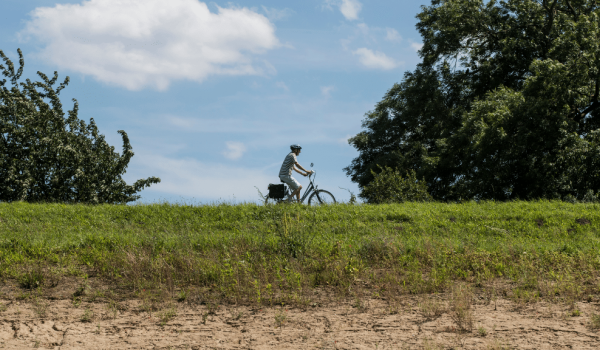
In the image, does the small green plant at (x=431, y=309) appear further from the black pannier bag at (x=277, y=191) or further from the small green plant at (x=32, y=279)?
the black pannier bag at (x=277, y=191)

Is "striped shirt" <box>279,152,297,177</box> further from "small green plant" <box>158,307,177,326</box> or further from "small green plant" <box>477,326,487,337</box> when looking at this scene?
"small green plant" <box>477,326,487,337</box>

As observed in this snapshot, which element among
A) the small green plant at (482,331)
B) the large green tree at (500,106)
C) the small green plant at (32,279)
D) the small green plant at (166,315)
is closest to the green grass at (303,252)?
the small green plant at (32,279)

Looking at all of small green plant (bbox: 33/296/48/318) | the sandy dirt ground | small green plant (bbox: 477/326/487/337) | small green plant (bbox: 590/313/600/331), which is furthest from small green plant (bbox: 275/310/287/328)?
small green plant (bbox: 590/313/600/331)

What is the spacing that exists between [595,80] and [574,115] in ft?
5.93

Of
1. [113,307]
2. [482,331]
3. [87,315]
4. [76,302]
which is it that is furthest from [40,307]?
[482,331]

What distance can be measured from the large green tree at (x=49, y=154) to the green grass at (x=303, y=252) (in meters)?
9.55

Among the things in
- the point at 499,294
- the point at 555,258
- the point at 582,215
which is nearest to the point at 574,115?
the point at 582,215

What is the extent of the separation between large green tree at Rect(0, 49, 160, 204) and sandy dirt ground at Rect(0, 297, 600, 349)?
16934 mm

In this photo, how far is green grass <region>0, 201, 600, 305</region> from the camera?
25.4ft

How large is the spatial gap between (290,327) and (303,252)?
301 cm

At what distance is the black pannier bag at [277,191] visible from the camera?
558 inches

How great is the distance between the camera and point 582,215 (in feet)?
43.9

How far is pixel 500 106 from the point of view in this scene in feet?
71.3

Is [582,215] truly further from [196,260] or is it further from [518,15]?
[518,15]
